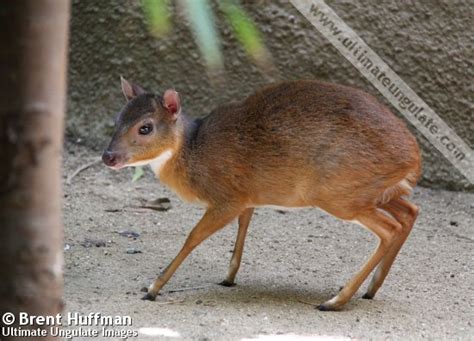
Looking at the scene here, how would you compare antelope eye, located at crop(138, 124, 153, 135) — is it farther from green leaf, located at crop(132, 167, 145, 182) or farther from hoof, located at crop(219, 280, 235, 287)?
green leaf, located at crop(132, 167, 145, 182)

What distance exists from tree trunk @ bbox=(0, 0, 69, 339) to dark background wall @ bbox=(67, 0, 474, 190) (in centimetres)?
484

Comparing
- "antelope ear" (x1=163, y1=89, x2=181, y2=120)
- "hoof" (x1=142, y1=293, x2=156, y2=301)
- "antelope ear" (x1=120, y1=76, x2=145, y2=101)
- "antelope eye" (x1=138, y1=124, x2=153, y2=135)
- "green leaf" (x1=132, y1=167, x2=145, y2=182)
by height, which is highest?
"antelope ear" (x1=163, y1=89, x2=181, y2=120)

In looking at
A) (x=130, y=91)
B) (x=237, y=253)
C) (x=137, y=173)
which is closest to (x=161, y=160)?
(x=130, y=91)

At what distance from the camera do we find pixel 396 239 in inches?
195

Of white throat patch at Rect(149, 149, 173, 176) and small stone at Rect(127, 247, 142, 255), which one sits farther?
small stone at Rect(127, 247, 142, 255)

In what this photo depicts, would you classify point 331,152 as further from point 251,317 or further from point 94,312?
point 94,312

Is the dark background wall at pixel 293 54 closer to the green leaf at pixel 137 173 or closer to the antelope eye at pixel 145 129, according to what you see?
the green leaf at pixel 137 173

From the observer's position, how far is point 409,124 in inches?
280

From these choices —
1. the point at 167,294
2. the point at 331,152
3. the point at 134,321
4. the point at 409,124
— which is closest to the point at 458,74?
→ the point at 409,124

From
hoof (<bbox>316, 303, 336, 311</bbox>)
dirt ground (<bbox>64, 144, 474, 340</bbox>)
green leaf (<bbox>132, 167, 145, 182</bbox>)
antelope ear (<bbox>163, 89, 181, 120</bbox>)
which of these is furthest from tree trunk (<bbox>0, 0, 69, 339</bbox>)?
green leaf (<bbox>132, 167, 145, 182</bbox>)

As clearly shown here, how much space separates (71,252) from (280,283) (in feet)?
4.33

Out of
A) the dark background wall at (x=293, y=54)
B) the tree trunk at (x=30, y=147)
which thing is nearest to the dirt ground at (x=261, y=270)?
the dark background wall at (x=293, y=54)

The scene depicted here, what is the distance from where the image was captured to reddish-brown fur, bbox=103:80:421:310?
4746mm

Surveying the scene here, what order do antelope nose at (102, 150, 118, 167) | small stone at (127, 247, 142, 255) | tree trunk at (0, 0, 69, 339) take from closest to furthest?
tree trunk at (0, 0, 69, 339)
antelope nose at (102, 150, 118, 167)
small stone at (127, 247, 142, 255)
